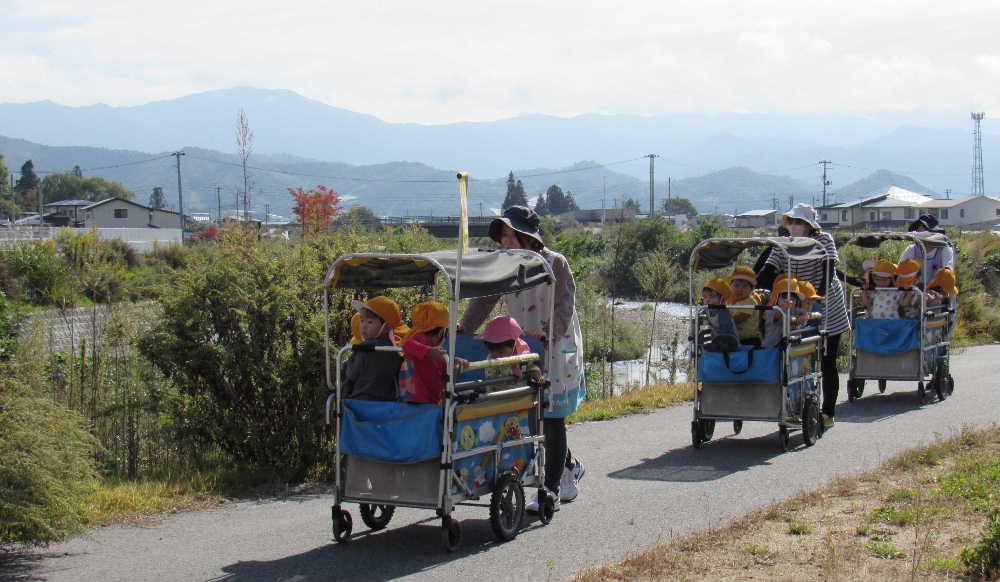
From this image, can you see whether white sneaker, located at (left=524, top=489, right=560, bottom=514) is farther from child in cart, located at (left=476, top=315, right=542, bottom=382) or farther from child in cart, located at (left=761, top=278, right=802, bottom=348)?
child in cart, located at (left=761, top=278, right=802, bottom=348)

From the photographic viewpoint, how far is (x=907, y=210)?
412 ft

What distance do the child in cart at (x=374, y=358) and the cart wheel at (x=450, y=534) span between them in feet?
2.92

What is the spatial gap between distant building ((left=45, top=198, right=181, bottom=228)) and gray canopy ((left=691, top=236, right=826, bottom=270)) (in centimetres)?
9050

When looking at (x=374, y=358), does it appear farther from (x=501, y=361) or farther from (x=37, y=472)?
(x=37, y=472)

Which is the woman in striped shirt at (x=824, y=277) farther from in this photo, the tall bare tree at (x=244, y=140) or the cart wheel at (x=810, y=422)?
the tall bare tree at (x=244, y=140)

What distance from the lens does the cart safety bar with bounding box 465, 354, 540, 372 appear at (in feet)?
25.0

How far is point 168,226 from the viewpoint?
107 m

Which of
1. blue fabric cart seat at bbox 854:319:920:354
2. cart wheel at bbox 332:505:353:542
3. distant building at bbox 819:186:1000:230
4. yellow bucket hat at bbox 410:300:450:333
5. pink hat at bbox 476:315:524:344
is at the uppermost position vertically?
distant building at bbox 819:186:1000:230

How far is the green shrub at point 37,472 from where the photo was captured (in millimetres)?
6992

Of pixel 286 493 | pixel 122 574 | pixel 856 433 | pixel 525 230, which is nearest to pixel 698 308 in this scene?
pixel 856 433

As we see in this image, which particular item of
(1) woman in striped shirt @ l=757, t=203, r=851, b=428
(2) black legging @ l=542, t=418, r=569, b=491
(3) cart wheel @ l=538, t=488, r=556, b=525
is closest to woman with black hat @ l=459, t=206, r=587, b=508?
(2) black legging @ l=542, t=418, r=569, b=491

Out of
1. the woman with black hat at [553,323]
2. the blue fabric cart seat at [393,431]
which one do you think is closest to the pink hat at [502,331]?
the woman with black hat at [553,323]

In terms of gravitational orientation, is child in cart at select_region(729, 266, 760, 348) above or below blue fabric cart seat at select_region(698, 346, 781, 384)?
above

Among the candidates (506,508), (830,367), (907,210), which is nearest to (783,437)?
(830,367)
